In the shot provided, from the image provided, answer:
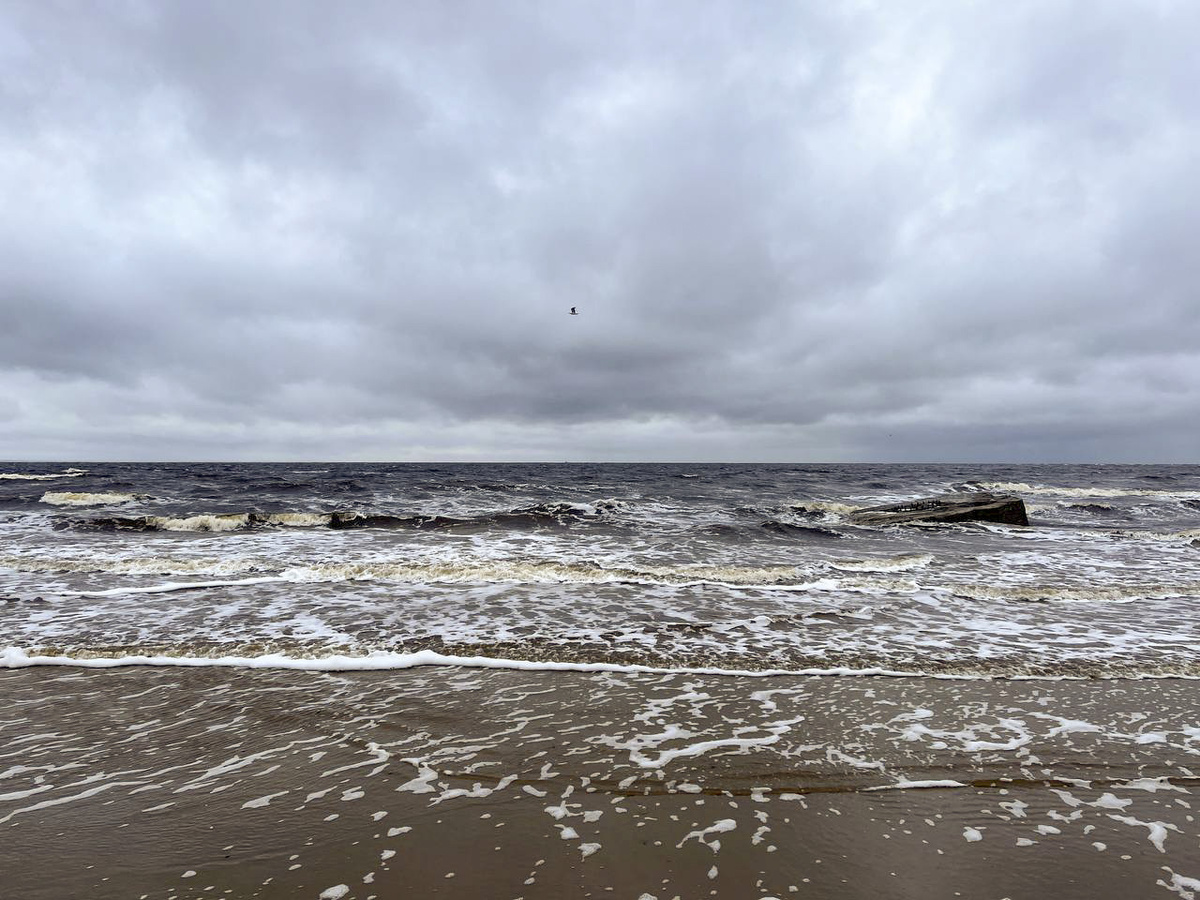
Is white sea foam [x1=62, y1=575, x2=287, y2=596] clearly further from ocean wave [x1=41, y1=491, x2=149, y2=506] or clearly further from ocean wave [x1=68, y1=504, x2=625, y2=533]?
ocean wave [x1=41, y1=491, x2=149, y2=506]

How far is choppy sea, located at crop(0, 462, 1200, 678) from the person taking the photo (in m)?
7.25

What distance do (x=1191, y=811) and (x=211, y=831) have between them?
242 inches

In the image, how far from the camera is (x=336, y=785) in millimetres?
4145

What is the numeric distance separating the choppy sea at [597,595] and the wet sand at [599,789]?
96 cm

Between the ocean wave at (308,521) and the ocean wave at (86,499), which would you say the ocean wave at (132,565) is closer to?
the ocean wave at (308,521)

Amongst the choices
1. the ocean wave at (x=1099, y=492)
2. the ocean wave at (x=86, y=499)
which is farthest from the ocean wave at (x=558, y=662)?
the ocean wave at (x=1099, y=492)

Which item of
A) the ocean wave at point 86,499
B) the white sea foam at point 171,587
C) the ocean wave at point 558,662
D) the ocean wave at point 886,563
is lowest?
the ocean wave at point 886,563

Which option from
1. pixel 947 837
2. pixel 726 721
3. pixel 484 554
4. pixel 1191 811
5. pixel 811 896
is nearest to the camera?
pixel 811 896

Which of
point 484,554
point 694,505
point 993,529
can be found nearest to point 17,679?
point 484,554

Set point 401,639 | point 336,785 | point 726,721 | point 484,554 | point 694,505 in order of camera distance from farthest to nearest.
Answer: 1. point 694,505
2. point 484,554
3. point 401,639
4. point 726,721
5. point 336,785

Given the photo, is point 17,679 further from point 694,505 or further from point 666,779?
point 694,505

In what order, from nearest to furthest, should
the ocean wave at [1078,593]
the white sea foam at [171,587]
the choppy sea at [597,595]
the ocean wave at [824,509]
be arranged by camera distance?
1. the choppy sea at [597,595]
2. the white sea foam at [171,587]
3. the ocean wave at [1078,593]
4. the ocean wave at [824,509]

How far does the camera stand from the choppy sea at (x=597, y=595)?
725 centimetres

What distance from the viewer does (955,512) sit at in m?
24.4
